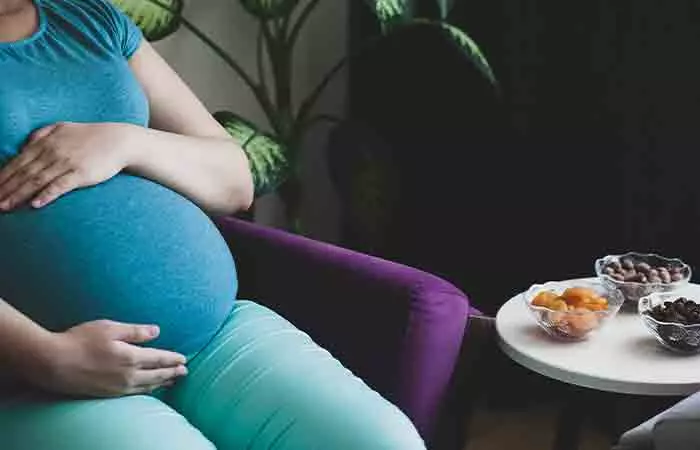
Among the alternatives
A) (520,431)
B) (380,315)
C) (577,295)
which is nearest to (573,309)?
Result: (577,295)

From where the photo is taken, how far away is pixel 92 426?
1023 millimetres

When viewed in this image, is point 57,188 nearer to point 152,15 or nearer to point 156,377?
point 156,377

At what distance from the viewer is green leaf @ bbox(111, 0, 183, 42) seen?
1.86m

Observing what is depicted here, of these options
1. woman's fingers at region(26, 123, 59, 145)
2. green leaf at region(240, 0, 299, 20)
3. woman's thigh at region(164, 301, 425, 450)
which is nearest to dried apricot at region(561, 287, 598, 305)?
woman's thigh at region(164, 301, 425, 450)

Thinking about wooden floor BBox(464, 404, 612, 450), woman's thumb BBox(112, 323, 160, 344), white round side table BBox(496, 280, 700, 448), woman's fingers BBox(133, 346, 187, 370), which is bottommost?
wooden floor BBox(464, 404, 612, 450)

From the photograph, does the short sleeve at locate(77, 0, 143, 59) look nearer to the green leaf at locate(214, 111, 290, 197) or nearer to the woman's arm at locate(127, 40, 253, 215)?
the woman's arm at locate(127, 40, 253, 215)

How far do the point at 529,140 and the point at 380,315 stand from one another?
0.88m

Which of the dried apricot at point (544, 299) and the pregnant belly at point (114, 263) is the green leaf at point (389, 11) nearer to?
the dried apricot at point (544, 299)

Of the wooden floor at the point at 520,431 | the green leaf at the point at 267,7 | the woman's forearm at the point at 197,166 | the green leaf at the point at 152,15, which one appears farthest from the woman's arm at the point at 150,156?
the wooden floor at the point at 520,431

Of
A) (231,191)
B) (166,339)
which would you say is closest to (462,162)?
(231,191)

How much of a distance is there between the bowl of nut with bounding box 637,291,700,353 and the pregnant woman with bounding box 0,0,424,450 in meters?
0.42

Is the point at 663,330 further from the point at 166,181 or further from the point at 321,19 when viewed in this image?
the point at 321,19

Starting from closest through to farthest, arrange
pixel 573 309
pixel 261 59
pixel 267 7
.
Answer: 1. pixel 573 309
2. pixel 267 7
3. pixel 261 59

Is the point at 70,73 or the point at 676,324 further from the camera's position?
the point at 676,324
